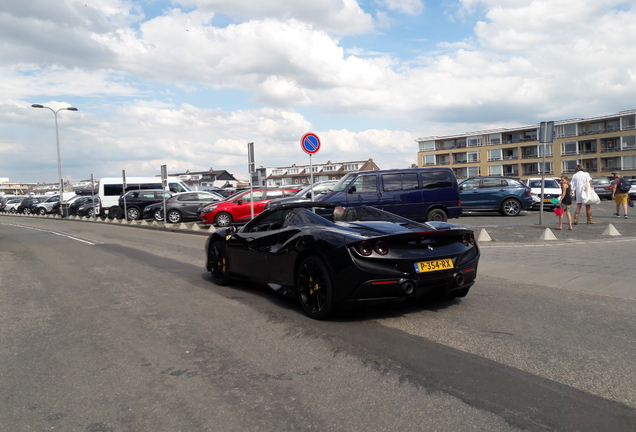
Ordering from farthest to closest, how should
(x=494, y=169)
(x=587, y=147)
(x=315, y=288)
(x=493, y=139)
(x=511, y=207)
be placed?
(x=493, y=139), (x=494, y=169), (x=587, y=147), (x=511, y=207), (x=315, y=288)

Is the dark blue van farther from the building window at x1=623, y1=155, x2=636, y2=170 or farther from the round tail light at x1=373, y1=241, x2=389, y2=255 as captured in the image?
the building window at x1=623, y1=155, x2=636, y2=170

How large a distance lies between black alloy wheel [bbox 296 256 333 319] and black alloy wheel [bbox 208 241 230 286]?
2.16 m

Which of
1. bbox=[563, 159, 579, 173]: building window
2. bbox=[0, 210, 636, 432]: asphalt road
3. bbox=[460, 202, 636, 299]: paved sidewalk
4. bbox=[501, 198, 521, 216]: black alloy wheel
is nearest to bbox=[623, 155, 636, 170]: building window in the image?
bbox=[563, 159, 579, 173]: building window

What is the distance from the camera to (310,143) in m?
13.2

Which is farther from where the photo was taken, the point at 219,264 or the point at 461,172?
the point at 461,172

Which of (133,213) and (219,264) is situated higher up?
(133,213)

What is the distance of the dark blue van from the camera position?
49.3ft

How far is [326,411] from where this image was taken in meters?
3.09

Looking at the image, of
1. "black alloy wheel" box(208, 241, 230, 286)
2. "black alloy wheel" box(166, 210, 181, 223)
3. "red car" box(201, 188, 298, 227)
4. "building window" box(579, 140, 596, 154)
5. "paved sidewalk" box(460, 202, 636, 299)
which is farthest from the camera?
"building window" box(579, 140, 596, 154)

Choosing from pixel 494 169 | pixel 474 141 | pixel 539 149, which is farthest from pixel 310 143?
pixel 474 141

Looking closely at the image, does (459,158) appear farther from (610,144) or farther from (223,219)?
(223,219)

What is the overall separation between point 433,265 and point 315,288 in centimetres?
126

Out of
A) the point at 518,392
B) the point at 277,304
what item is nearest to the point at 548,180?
the point at 277,304

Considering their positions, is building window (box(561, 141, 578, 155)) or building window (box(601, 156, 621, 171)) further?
building window (box(561, 141, 578, 155))
